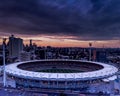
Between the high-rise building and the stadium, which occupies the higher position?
the high-rise building

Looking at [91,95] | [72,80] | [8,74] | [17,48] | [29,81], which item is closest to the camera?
[91,95]

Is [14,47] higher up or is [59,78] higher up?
[14,47]

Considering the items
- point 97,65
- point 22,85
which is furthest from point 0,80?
point 97,65

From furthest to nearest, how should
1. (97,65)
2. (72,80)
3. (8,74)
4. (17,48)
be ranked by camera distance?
1. (17,48)
2. (97,65)
3. (8,74)
4. (72,80)

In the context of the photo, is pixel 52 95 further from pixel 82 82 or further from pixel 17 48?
pixel 17 48

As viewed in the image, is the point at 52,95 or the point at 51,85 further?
the point at 51,85

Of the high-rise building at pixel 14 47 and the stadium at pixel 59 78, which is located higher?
the high-rise building at pixel 14 47

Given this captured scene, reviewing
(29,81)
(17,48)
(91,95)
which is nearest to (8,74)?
(29,81)

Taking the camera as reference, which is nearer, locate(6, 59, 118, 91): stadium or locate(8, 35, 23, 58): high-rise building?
locate(6, 59, 118, 91): stadium

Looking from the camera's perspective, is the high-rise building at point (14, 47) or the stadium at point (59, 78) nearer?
the stadium at point (59, 78)

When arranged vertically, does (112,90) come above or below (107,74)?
below

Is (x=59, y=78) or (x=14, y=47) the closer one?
(x=59, y=78)
